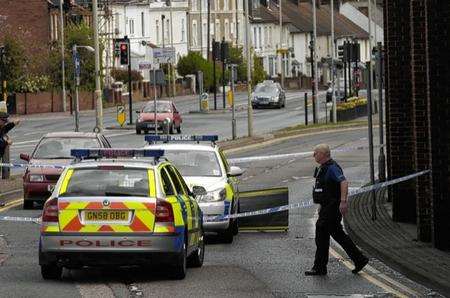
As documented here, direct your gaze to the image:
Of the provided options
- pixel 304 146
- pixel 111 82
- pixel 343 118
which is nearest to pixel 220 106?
pixel 111 82

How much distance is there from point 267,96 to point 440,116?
75604mm

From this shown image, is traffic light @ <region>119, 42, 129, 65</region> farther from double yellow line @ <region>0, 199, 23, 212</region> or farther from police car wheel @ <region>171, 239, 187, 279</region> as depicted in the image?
police car wheel @ <region>171, 239, 187, 279</region>

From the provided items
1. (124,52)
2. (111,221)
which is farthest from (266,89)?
(111,221)

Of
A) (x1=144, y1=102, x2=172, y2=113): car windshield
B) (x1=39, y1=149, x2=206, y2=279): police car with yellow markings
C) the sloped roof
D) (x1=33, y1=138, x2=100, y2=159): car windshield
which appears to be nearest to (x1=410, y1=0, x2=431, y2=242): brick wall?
(x1=39, y1=149, x2=206, y2=279): police car with yellow markings

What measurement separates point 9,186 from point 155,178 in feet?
57.5

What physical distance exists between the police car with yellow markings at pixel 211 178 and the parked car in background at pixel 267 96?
7101 centimetres

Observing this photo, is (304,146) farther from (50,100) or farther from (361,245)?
(50,100)

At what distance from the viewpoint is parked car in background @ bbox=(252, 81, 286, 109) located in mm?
95812

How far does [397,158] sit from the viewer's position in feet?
85.7

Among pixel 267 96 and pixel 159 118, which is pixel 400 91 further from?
pixel 267 96

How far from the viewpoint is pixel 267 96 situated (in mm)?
95938

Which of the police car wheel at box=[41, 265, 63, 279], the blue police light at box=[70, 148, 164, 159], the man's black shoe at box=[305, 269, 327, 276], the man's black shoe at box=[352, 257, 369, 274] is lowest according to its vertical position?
the man's black shoe at box=[305, 269, 327, 276]

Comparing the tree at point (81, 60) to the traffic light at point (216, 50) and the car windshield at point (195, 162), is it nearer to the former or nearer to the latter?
the traffic light at point (216, 50)

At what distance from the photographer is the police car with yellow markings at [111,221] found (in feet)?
55.8
